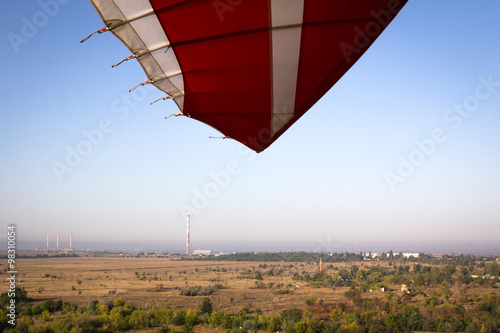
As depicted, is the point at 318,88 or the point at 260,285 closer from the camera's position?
the point at 318,88

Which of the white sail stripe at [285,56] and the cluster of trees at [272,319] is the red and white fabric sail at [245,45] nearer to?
the white sail stripe at [285,56]

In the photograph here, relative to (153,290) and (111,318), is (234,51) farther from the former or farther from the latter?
(153,290)

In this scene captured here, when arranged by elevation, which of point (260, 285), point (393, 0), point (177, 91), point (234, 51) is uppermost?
point (393, 0)

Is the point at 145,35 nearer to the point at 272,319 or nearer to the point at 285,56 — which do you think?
the point at 285,56

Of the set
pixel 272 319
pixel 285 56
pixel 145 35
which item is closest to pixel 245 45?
pixel 285 56

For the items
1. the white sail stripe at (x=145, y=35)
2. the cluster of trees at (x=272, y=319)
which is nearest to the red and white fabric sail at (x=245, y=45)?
the white sail stripe at (x=145, y=35)

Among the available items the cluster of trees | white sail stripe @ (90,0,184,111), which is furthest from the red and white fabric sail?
the cluster of trees

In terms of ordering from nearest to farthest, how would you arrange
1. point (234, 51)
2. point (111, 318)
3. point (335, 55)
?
point (234, 51) → point (335, 55) → point (111, 318)

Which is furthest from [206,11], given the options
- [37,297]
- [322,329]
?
[37,297]
